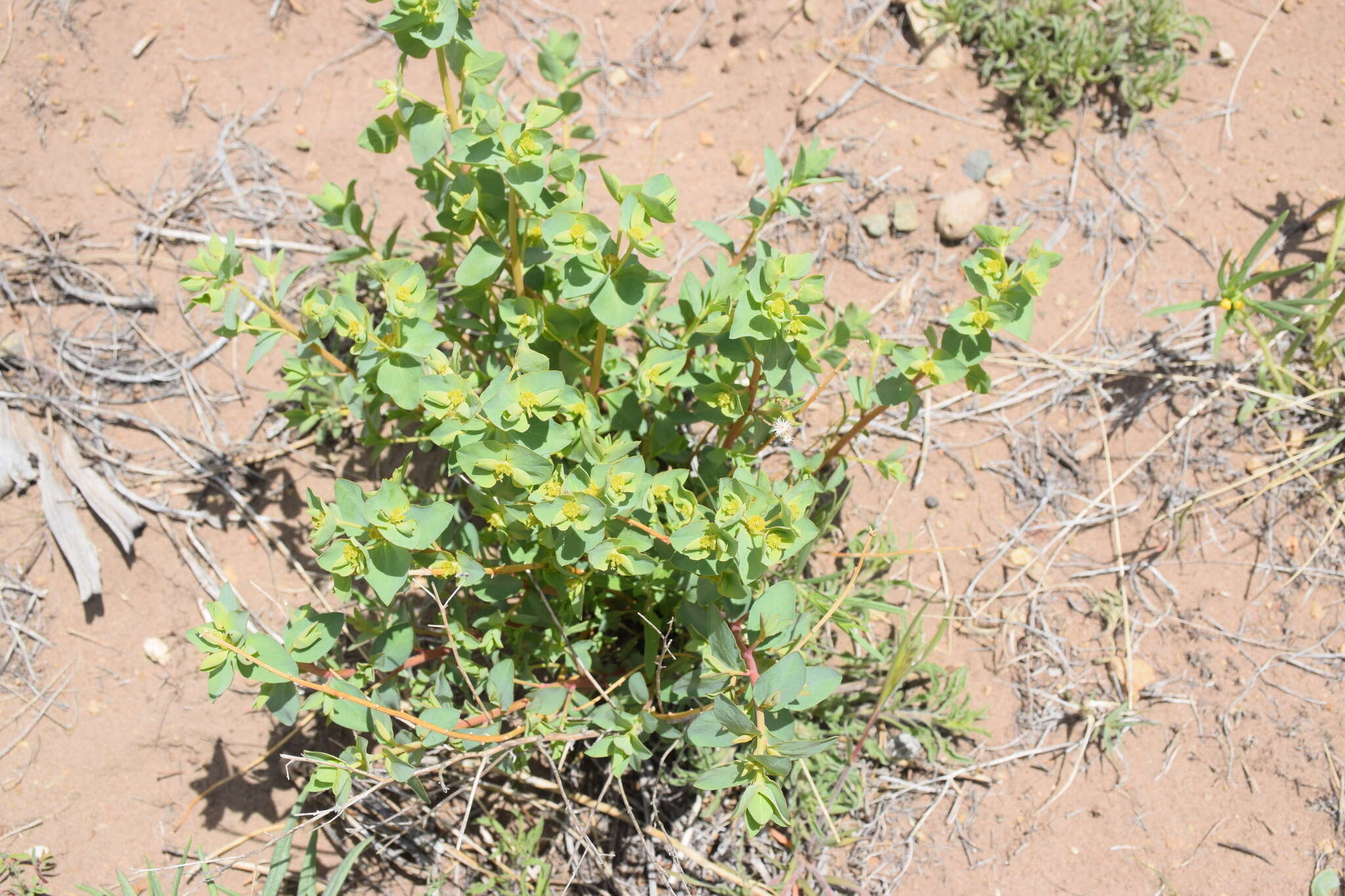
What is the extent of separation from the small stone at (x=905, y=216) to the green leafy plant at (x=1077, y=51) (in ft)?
1.94

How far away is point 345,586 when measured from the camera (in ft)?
7.22

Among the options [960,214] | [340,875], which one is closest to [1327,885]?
[960,214]

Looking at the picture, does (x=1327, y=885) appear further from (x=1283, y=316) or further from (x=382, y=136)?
(x=382, y=136)

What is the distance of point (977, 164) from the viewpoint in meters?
3.80

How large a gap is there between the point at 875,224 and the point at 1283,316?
1.56 meters

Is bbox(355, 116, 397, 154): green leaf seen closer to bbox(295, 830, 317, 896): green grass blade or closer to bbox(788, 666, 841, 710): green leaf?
bbox(788, 666, 841, 710): green leaf

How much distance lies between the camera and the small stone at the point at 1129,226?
12.2 feet

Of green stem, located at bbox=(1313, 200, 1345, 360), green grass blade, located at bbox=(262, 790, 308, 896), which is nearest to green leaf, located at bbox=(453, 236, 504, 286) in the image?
green grass blade, located at bbox=(262, 790, 308, 896)

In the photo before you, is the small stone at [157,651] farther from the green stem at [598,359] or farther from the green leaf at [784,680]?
the green leaf at [784,680]

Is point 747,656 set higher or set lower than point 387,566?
lower

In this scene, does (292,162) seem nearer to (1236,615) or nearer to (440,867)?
(440,867)

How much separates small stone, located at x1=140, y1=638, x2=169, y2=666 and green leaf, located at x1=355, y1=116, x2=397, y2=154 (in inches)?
79.5

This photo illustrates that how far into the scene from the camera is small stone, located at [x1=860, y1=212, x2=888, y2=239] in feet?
12.3

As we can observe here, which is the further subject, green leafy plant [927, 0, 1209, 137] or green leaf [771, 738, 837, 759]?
green leafy plant [927, 0, 1209, 137]
